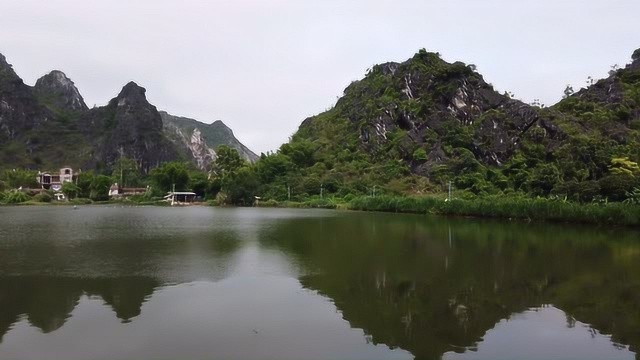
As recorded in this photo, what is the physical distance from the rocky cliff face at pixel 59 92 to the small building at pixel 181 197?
97.3 meters

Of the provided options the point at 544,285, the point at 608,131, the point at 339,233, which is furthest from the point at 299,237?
the point at 608,131

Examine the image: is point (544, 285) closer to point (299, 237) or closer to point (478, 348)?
point (478, 348)

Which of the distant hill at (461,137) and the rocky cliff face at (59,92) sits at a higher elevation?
the rocky cliff face at (59,92)

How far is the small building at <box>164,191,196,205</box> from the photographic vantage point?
88637mm

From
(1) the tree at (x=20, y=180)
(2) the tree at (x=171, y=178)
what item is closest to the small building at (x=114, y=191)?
(2) the tree at (x=171, y=178)

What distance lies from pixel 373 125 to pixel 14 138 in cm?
10295

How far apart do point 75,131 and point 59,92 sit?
87.0ft

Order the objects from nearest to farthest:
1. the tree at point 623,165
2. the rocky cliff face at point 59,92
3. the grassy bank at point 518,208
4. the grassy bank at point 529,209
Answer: the grassy bank at point 529,209, the grassy bank at point 518,208, the tree at point 623,165, the rocky cliff face at point 59,92

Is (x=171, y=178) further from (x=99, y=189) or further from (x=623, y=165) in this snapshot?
(x=623, y=165)

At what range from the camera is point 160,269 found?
16109 millimetres

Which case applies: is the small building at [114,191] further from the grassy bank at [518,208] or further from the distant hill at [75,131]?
the grassy bank at [518,208]

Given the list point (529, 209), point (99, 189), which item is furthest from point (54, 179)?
point (529, 209)

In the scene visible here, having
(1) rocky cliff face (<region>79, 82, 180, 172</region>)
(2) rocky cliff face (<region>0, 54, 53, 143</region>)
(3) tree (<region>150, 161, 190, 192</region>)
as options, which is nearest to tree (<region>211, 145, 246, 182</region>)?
(3) tree (<region>150, 161, 190, 192</region>)

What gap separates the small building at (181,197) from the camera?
291ft
